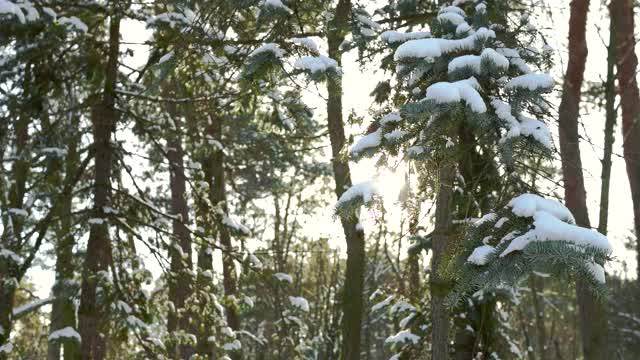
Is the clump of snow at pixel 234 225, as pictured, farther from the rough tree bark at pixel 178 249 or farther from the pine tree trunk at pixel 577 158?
the pine tree trunk at pixel 577 158

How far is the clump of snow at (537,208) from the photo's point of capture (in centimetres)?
280

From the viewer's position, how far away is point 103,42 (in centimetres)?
732

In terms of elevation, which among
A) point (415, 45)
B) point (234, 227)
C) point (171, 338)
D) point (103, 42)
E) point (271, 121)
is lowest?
point (171, 338)

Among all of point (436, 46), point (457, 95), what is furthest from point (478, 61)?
point (457, 95)

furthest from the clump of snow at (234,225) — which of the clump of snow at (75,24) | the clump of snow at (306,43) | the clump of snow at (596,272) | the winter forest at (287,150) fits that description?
the clump of snow at (596,272)

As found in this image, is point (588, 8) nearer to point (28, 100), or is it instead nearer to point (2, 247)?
point (28, 100)

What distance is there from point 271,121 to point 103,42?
6.87 ft

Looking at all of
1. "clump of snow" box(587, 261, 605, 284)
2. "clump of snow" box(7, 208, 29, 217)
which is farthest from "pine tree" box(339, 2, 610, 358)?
"clump of snow" box(7, 208, 29, 217)

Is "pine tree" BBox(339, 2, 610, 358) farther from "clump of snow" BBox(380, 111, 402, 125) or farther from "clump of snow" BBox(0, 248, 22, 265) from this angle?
"clump of snow" BBox(0, 248, 22, 265)

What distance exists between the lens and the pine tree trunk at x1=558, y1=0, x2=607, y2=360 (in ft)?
23.2

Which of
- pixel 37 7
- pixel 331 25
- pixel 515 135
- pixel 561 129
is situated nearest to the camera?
pixel 515 135

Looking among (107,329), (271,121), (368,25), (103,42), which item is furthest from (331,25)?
(107,329)

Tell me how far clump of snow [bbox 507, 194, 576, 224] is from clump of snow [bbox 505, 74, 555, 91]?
0.53 metres

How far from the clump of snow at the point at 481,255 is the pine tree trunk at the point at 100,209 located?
4.59 meters
